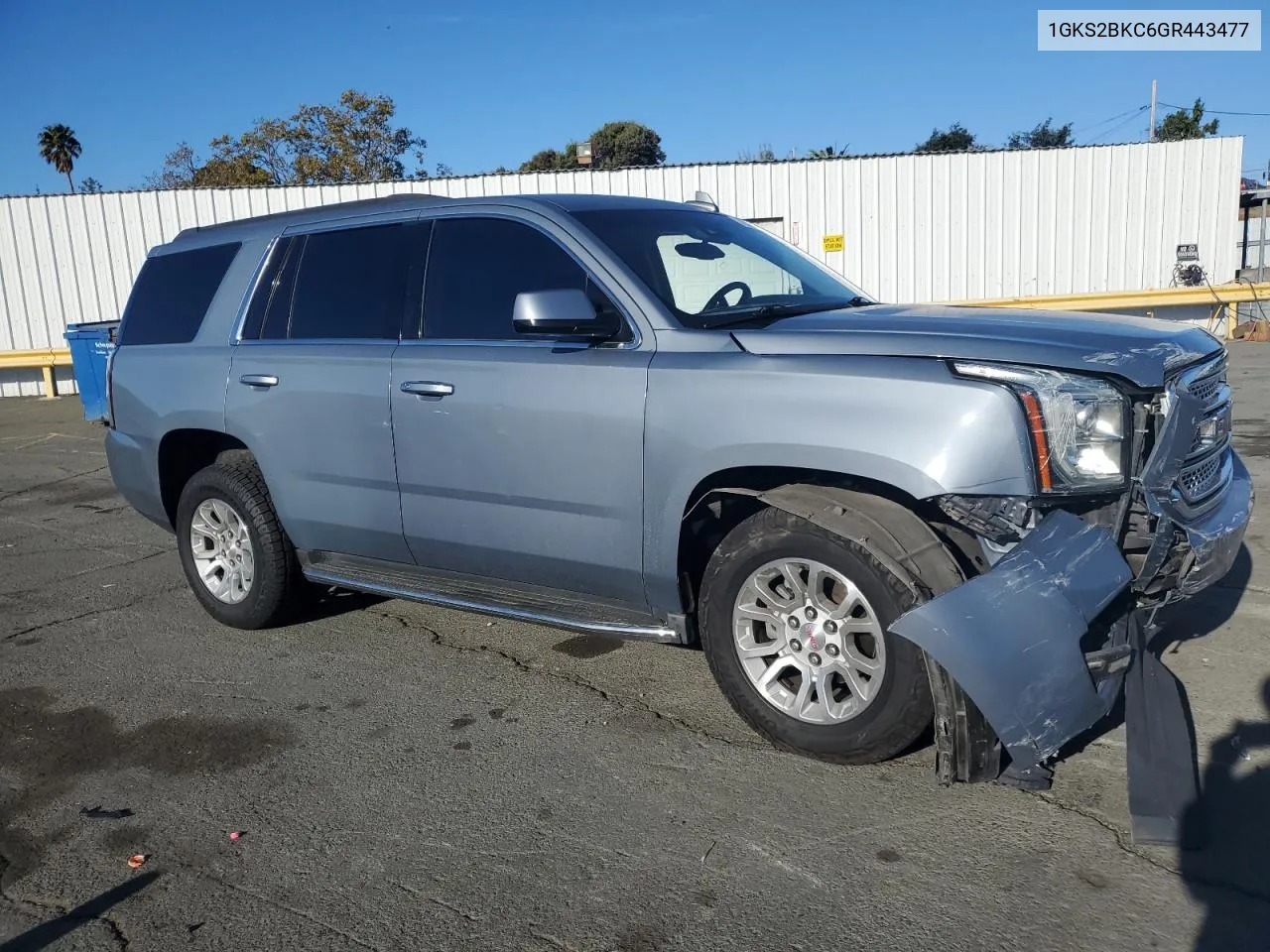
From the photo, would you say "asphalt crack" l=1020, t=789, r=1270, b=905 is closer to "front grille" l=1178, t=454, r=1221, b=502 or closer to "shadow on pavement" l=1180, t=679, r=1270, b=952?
"shadow on pavement" l=1180, t=679, r=1270, b=952

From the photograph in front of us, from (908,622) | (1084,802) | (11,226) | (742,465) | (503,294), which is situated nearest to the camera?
(908,622)

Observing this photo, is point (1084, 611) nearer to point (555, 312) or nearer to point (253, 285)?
point (555, 312)

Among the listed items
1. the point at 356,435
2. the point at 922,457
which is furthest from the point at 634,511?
the point at 356,435

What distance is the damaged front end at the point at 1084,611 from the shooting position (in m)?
3.00

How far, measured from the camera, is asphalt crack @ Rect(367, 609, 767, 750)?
391 centimetres

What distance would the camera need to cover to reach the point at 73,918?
2951mm

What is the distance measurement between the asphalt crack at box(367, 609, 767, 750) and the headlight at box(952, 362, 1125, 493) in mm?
1447

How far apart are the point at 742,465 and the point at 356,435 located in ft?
6.28

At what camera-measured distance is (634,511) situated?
3.87 m

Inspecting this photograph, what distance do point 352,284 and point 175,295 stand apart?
4.49 feet

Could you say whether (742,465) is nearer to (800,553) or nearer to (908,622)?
(800,553)

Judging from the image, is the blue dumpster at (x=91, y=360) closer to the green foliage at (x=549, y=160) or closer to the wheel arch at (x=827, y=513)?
the wheel arch at (x=827, y=513)

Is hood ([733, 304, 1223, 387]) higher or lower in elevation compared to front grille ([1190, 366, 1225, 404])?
higher

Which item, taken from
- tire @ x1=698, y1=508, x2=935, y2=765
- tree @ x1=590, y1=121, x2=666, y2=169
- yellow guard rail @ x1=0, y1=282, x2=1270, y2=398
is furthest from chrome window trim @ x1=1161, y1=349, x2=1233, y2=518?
tree @ x1=590, y1=121, x2=666, y2=169
